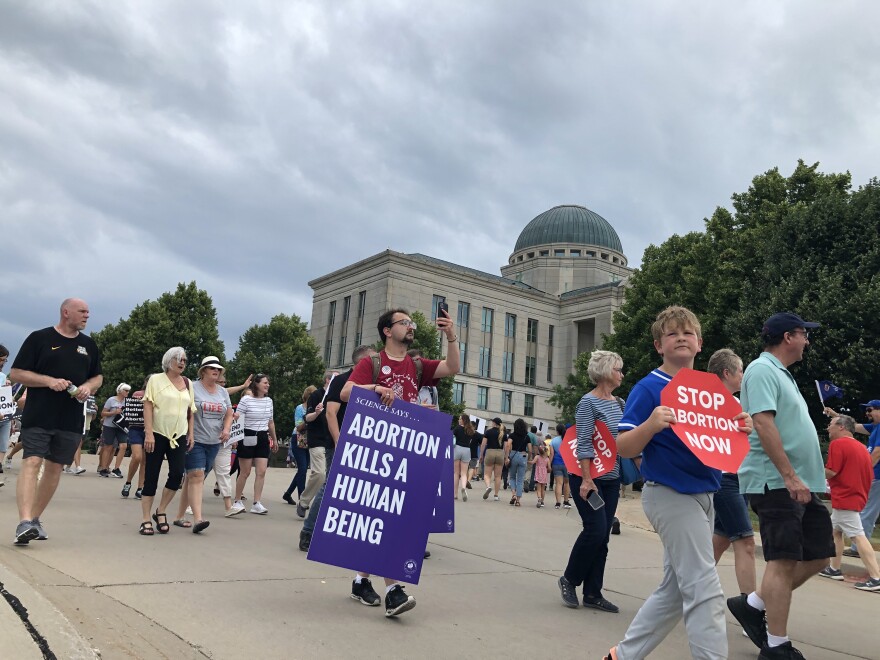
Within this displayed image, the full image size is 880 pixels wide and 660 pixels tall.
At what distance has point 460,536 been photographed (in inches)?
365

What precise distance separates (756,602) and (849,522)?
401 centimetres

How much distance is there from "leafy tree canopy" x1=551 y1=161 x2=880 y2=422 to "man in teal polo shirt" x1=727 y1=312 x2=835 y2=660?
19017 mm

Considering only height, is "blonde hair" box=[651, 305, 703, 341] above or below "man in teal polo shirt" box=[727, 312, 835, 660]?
above

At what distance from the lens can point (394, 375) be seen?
513 cm

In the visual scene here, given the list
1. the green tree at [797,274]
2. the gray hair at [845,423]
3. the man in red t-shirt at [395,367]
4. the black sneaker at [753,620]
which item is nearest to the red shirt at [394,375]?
the man in red t-shirt at [395,367]

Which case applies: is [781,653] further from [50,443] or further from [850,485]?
[50,443]

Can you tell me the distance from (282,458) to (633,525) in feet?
77.4

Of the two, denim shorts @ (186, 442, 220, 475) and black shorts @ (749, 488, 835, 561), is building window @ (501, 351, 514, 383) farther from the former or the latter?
black shorts @ (749, 488, 835, 561)

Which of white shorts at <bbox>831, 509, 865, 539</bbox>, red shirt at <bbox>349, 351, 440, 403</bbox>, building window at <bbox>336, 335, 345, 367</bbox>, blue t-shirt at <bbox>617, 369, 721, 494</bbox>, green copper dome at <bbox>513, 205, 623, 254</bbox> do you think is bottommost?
white shorts at <bbox>831, 509, 865, 539</bbox>

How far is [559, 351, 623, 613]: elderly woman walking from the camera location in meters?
5.44

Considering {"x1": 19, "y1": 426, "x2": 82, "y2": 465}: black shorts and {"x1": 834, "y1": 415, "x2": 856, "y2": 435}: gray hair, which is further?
{"x1": 834, "y1": 415, "x2": 856, "y2": 435}: gray hair

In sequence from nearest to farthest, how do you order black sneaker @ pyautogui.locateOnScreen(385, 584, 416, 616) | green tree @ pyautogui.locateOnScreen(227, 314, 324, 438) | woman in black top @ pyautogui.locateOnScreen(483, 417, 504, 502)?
black sneaker @ pyautogui.locateOnScreen(385, 584, 416, 616) → woman in black top @ pyautogui.locateOnScreen(483, 417, 504, 502) → green tree @ pyautogui.locateOnScreen(227, 314, 324, 438)

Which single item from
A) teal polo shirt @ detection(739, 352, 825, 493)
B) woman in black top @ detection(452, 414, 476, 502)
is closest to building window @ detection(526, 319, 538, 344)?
woman in black top @ detection(452, 414, 476, 502)

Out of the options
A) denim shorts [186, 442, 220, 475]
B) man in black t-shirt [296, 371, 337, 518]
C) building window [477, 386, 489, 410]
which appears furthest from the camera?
building window [477, 386, 489, 410]
